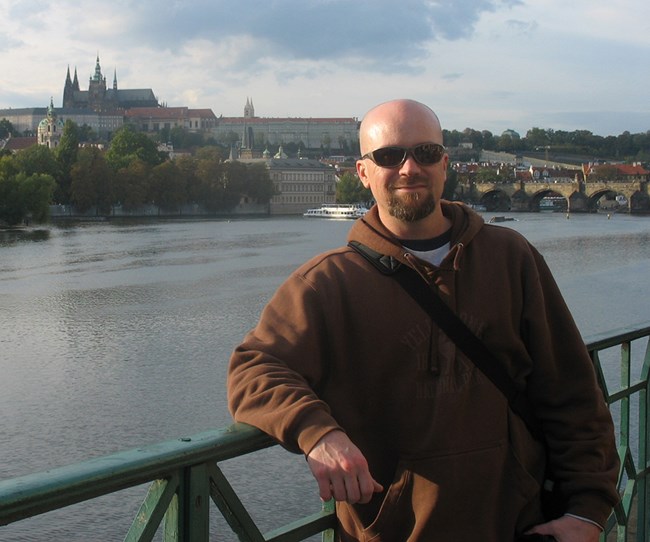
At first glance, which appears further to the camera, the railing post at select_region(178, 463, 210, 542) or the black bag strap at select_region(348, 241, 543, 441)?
the black bag strap at select_region(348, 241, 543, 441)

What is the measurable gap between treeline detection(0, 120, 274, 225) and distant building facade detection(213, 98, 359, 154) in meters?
46.1

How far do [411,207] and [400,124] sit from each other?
14cm

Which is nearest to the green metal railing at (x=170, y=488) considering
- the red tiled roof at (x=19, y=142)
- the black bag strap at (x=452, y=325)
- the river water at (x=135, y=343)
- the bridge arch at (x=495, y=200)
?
the black bag strap at (x=452, y=325)

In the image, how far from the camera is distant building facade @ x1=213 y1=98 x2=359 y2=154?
Result: 118500 millimetres

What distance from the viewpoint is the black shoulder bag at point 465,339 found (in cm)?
150

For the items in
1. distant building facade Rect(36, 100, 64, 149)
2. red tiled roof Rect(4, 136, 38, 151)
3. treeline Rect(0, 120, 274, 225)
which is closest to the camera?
treeline Rect(0, 120, 274, 225)

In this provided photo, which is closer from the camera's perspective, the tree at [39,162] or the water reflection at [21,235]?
the water reflection at [21,235]

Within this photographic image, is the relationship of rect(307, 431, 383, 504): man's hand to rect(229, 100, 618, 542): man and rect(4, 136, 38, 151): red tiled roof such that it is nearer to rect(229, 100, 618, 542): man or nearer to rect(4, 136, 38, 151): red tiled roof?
rect(229, 100, 618, 542): man

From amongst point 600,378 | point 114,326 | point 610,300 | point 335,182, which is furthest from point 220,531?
point 335,182

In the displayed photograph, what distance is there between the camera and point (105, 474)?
1159 millimetres

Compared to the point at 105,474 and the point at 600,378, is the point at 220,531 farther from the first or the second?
the point at 105,474

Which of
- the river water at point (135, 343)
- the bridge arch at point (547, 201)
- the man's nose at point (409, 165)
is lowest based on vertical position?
the bridge arch at point (547, 201)

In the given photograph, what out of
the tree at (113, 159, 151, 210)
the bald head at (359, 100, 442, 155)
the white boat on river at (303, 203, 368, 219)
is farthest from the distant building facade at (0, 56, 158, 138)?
the bald head at (359, 100, 442, 155)

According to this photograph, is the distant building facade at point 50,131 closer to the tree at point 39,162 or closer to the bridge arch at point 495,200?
the tree at point 39,162
